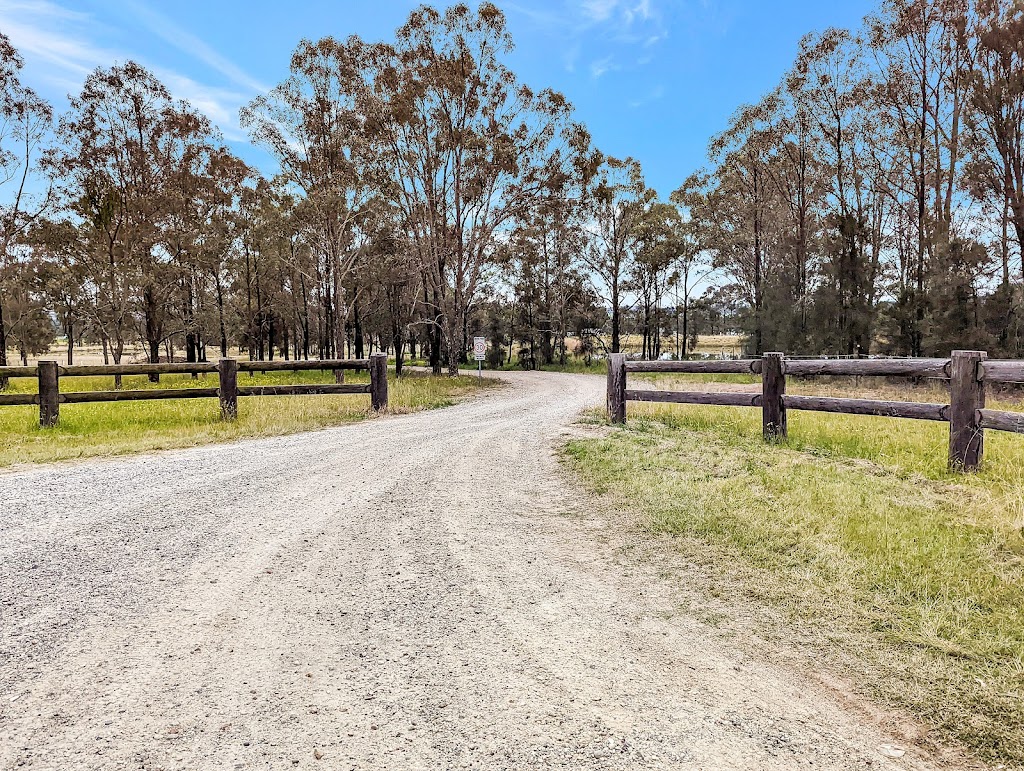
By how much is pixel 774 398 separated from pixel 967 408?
2.23 meters

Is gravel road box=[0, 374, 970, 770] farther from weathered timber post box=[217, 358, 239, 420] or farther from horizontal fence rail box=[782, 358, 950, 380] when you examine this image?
weathered timber post box=[217, 358, 239, 420]

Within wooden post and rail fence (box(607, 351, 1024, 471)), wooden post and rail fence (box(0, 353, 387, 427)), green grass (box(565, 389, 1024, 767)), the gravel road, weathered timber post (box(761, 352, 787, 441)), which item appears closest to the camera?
the gravel road

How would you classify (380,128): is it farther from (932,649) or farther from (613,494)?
(932,649)

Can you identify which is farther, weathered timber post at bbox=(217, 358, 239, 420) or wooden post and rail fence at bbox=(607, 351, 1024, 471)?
weathered timber post at bbox=(217, 358, 239, 420)

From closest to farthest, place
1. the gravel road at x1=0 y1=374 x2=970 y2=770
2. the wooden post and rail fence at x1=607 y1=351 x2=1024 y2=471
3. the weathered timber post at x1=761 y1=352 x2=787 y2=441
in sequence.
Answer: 1. the gravel road at x1=0 y1=374 x2=970 y2=770
2. the wooden post and rail fence at x1=607 y1=351 x2=1024 y2=471
3. the weathered timber post at x1=761 y1=352 x2=787 y2=441

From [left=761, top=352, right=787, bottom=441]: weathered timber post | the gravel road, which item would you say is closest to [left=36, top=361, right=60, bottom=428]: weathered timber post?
the gravel road

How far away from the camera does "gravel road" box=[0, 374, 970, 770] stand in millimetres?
1986

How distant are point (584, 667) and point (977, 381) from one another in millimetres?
5695

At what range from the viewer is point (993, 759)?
75.7 inches

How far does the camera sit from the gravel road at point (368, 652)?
6.52ft

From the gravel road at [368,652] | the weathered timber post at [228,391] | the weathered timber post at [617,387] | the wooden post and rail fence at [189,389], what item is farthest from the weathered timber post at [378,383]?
the gravel road at [368,652]

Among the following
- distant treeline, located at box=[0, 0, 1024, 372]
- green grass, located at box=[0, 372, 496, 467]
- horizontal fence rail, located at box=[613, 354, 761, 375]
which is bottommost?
green grass, located at box=[0, 372, 496, 467]

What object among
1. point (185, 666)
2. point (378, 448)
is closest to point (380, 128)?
point (378, 448)

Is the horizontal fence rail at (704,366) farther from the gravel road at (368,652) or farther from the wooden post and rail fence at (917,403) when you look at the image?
the gravel road at (368,652)
